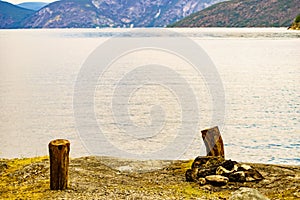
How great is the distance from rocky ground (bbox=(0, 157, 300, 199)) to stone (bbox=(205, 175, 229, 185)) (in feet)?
0.58

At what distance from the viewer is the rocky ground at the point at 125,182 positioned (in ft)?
50.2

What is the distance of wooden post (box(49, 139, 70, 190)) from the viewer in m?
15.3

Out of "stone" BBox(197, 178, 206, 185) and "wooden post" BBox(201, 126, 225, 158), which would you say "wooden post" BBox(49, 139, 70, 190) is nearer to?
"stone" BBox(197, 178, 206, 185)

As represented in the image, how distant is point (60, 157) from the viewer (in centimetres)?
1532

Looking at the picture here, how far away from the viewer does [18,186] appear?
1655 cm

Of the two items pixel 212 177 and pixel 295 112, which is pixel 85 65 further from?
pixel 212 177

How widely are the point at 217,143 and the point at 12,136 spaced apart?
73.1ft

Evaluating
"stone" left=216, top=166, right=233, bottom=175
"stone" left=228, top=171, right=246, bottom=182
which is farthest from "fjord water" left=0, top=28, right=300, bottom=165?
"stone" left=216, top=166, right=233, bottom=175

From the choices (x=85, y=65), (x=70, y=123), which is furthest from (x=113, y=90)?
(x=85, y=65)

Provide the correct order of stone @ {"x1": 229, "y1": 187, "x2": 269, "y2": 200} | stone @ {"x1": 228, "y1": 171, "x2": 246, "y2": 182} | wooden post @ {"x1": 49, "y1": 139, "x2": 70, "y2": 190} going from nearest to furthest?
stone @ {"x1": 229, "y1": 187, "x2": 269, "y2": 200}, wooden post @ {"x1": 49, "y1": 139, "x2": 70, "y2": 190}, stone @ {"x1": 228, "y1": 171, "x2": 246, "y2": 182}

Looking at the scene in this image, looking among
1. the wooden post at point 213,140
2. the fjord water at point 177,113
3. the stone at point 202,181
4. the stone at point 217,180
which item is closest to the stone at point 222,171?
the stone at point 217,180

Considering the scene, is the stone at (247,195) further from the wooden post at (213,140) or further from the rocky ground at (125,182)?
the wooden post at (213,140)

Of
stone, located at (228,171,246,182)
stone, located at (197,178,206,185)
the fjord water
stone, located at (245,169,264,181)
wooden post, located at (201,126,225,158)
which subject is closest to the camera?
stone, located at (197,178,206,185)

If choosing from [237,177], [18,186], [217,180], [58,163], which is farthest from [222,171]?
[18,186]
